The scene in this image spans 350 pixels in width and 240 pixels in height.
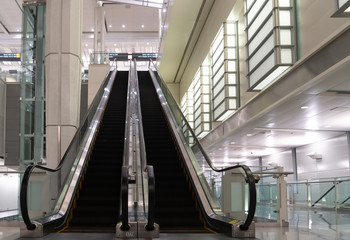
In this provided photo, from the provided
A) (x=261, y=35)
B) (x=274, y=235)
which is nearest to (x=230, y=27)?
(x=261, y=35)

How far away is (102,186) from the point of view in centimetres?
763

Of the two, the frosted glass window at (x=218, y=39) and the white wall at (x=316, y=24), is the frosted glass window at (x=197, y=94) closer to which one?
the frosted glass window at (x=218, y=39)

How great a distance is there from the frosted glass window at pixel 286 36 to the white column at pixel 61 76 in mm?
4741

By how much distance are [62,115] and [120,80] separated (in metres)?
8.22

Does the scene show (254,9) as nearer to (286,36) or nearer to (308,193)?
(286,36)

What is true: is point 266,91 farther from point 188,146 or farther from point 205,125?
point 205,125

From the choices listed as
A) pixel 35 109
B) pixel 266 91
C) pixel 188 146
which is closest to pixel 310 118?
pixel 266 91

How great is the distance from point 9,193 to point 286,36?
6678 mm

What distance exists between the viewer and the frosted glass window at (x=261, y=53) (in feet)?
33.1

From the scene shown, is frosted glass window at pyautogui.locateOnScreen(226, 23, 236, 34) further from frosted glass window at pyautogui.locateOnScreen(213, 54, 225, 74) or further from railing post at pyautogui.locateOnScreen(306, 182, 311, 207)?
railing post at pyautogui.locateOnScreen(306, 182, 311, 207)

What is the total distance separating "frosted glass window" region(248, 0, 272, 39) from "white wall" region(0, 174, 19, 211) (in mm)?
6799

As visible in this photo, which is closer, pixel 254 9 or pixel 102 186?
pixel 102 186

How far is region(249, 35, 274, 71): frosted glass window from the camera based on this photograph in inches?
397

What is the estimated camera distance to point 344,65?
7.18 metres
